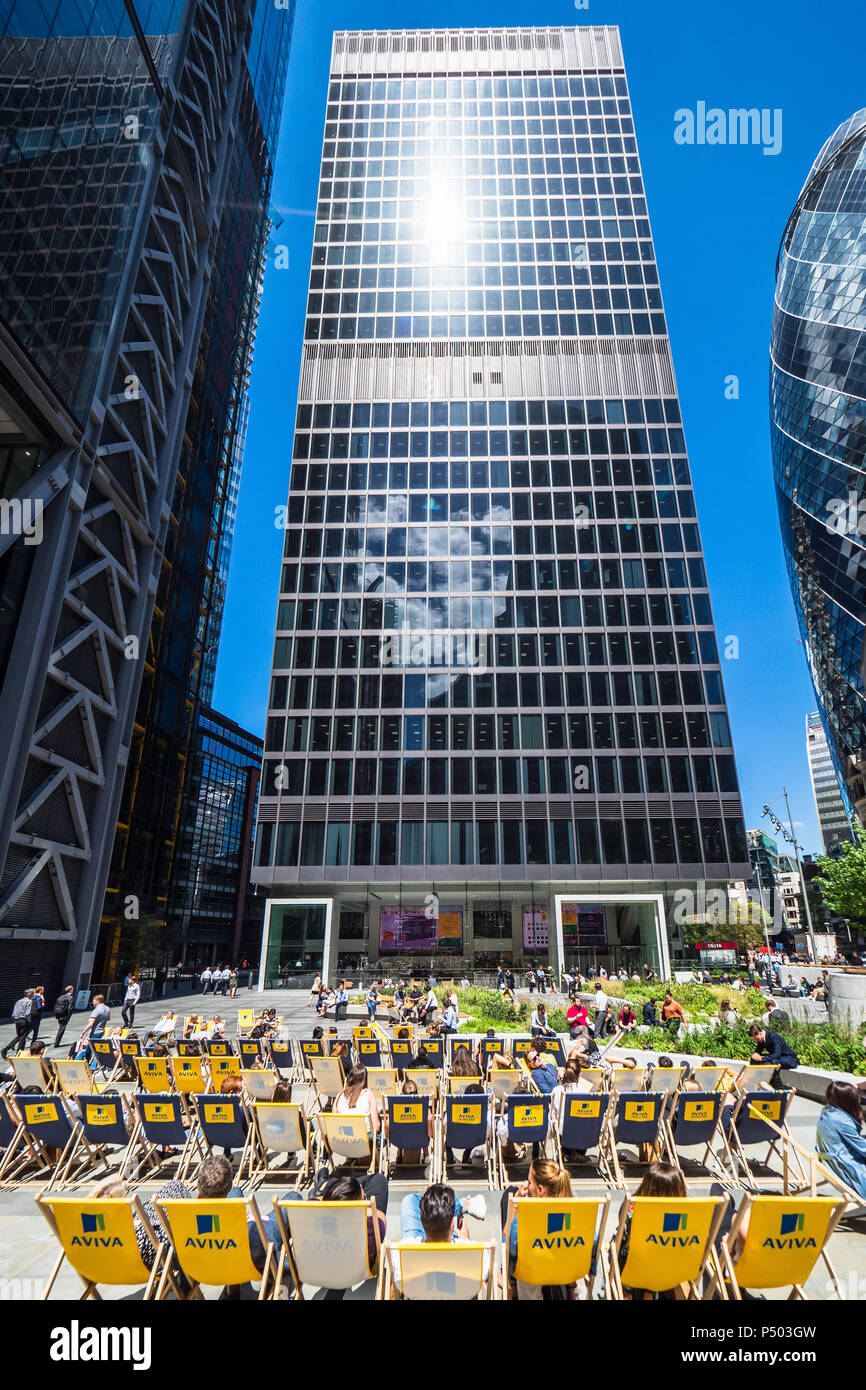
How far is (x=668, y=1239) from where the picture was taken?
161 inches

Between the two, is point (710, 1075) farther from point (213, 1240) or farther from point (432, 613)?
point (432, 613)

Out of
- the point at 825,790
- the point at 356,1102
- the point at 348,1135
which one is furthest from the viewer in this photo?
the point at 825,790

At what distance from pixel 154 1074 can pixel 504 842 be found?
3615 cm

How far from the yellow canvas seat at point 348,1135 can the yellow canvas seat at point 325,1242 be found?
3.15 metres

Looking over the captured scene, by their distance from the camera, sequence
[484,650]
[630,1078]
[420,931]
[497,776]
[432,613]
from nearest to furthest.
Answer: [630,1078] → [420,931] → [497,776] → [484,650] → [432,613]

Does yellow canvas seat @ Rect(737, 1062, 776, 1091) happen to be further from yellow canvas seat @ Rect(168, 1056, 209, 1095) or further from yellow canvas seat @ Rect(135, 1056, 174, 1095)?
yellow canvas seat @ Rect(135, 1056, 174, 1095)

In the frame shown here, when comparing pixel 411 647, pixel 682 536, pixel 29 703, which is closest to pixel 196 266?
pixel 411 647

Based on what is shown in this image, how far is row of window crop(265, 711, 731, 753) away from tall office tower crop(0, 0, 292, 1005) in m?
11.2

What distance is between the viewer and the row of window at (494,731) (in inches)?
1832

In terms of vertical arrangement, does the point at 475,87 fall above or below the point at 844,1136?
above

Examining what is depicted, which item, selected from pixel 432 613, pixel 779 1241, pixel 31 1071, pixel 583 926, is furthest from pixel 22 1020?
pixel 432 613
